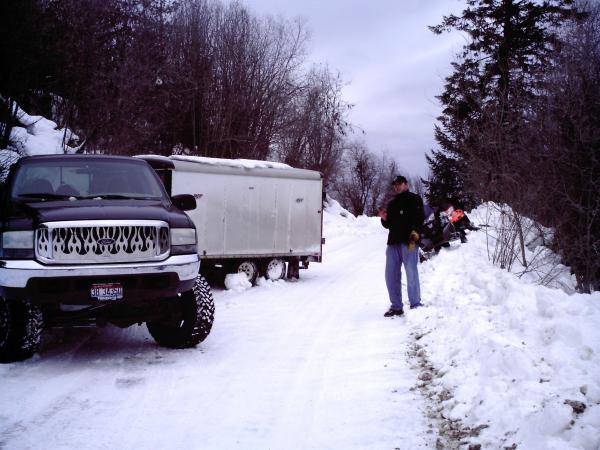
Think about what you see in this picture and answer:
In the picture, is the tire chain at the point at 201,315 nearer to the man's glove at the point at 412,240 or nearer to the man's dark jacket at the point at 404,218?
the man's dark jacket at the point at 404,218

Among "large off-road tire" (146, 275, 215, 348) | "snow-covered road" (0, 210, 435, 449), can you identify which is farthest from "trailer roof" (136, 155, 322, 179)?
"large off-road tire" (146, 275, 215, 348)

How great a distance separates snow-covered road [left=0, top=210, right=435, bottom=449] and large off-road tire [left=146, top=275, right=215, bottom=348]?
16cm

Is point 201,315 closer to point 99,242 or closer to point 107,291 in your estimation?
point 107,291

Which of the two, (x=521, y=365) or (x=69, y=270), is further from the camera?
(x=69, y=270)

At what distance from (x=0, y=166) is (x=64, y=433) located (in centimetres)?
787

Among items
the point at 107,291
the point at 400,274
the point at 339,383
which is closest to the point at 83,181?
the point at 107,291

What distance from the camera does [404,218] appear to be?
8.62 metres

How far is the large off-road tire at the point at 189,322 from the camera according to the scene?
6445mm

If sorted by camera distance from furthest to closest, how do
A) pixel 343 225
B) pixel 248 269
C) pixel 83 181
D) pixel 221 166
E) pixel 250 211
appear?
pixel 343 225 → pixel 248 269 → pixel 250 211 → pixel 221 166 → pixel 83 181

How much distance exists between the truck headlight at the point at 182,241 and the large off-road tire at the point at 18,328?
1.51 meters

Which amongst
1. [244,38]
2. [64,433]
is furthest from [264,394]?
[244,38]

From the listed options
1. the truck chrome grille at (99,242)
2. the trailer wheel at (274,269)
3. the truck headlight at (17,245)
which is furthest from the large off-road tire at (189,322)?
the trailer wheel at (274,269)

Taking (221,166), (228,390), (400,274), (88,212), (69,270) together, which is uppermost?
(221,166)

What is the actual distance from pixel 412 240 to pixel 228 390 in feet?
13.9
